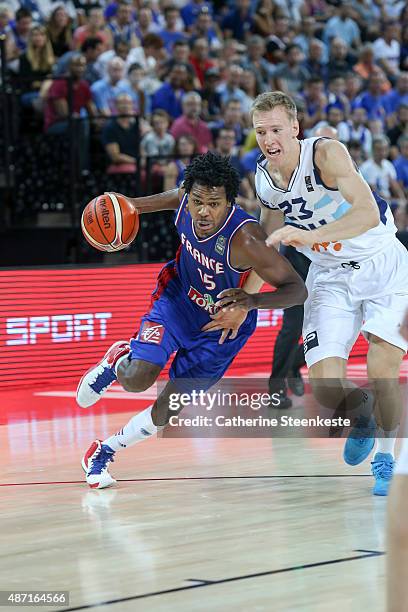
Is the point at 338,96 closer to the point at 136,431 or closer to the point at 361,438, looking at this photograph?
the point at 361,438

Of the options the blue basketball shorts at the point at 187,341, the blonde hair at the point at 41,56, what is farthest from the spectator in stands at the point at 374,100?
the blue basketball shorts at the point at 187,341

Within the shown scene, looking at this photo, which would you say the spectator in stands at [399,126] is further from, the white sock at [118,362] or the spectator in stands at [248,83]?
the white sock at [118,362]

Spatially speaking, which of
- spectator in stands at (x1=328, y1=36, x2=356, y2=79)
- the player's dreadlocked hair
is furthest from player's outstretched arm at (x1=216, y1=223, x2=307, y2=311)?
spectator in stands at (x1=328, y1=36, x2=356, y2=79)

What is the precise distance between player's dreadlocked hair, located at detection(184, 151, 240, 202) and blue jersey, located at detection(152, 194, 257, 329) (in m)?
0.14

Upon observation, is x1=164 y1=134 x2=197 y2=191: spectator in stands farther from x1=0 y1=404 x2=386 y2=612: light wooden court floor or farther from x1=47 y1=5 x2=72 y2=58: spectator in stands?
x1=0 y1=404 x2=386 y2=612: light wooden court floor

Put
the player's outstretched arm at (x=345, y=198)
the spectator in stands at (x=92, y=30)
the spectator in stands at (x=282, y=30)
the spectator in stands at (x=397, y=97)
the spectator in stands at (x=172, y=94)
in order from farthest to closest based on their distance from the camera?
the spectator in stands at (x=282, y=30), the spectator in stands at (x=397, y=97), the spectator in stands at (x=172, y=94), the spectator in stands at (x=92, y=30), the player's outstretched arm at (x=345, y=198)

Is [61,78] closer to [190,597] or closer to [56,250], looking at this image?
[56,250]

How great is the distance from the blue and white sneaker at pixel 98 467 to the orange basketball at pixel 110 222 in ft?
3.58

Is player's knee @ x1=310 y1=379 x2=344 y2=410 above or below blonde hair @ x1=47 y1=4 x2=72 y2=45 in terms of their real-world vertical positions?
below

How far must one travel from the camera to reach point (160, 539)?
189 inches

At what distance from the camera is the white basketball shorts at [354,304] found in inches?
223

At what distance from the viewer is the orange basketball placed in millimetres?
5949

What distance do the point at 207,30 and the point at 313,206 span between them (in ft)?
32.8

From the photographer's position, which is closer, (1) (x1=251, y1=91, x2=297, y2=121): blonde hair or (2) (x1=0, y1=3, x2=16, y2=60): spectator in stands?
(1) (x1=251, y1=91, x2=297, y2=121): blonde hair
